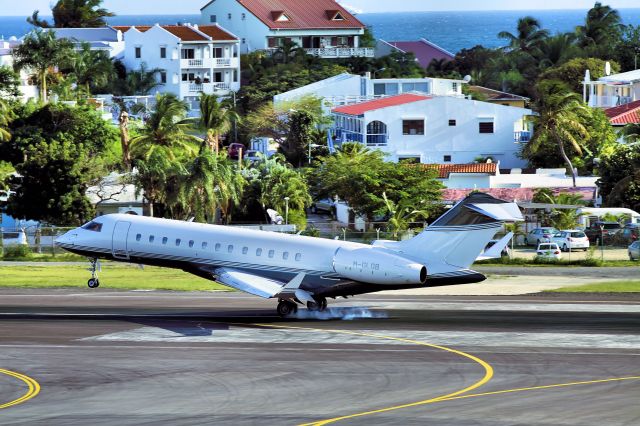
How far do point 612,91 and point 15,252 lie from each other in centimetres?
8553

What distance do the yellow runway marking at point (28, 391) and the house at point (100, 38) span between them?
443 feet

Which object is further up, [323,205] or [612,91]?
[612,91]

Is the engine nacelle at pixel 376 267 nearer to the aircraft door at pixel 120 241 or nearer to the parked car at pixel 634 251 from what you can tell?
the aircraft door at pixel 120 241

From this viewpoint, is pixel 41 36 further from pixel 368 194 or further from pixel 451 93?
pixel 368 194

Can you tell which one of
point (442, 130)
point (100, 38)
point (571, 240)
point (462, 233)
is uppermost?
point (100, 38)

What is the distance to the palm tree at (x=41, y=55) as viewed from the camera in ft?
465

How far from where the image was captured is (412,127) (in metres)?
116

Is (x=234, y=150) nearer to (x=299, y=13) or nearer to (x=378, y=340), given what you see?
(x=299, y=13)

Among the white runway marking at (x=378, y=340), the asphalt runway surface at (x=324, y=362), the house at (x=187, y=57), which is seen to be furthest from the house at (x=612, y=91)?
the white runway marking at (x=378, y=340)

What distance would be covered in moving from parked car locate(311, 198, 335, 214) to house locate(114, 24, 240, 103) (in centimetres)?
6254

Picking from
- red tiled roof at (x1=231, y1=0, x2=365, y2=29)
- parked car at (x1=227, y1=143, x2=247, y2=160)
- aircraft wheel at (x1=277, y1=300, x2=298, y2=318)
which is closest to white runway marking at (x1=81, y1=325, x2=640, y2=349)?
aircraft wheel at (x1=277, y1=300, x2=298, y2=318)

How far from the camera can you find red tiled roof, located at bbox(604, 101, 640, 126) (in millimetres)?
126750

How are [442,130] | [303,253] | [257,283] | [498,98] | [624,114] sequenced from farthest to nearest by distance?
[498,98], [624,114], [442,130], [303,253], [257,283]

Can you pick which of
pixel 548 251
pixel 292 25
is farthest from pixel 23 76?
pixel 548 251
